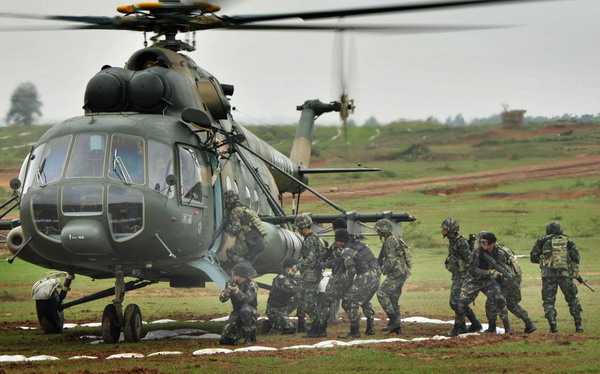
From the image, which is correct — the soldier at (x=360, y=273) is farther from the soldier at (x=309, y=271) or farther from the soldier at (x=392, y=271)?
the soldier at (x=309, y=271)

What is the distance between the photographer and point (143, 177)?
1486cm

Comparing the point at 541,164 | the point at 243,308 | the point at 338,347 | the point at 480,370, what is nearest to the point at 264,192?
the point at 243,308

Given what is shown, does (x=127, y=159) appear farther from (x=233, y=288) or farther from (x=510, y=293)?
(x=510, y=293)

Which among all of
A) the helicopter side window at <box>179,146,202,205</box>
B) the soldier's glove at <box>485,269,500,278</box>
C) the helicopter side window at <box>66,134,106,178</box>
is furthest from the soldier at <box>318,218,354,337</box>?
the helicopter side window at <box>66,134,106,178</box>

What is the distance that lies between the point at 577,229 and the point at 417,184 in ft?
38.2

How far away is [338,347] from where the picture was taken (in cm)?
1445

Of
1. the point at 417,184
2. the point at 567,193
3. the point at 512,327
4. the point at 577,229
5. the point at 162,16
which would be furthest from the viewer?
the point at 417,184

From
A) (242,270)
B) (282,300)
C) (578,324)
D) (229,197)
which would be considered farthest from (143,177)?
(578,324)

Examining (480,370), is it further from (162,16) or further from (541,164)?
(541,164)

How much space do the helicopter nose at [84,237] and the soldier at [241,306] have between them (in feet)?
6.62

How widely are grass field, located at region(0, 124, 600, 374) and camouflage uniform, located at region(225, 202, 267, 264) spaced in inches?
58.7

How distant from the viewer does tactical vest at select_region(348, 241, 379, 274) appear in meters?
16.6

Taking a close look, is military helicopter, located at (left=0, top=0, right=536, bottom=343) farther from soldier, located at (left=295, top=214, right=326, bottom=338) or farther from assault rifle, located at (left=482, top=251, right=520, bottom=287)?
assault rifle, located at (left=482, top=251, right=520, bottom=287)

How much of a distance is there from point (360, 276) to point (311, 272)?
835mm
